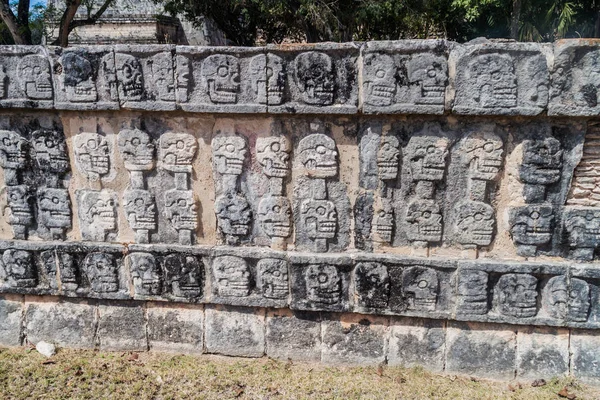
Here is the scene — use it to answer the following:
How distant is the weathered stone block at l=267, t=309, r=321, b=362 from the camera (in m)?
3.45

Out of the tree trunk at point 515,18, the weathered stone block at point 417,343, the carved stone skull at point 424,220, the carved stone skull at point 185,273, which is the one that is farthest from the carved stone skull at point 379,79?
the tree trunk at point 515,18

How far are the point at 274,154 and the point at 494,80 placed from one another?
1396 millimetres

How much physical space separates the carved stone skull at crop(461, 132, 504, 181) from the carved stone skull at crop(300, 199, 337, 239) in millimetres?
904

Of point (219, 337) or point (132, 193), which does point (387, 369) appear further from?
point (132, 193)

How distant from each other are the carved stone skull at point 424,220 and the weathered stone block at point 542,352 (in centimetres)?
85

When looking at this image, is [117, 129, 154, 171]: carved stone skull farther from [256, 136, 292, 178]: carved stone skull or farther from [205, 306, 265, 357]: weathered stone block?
[205, 306, 265, 357]: weathered stone block

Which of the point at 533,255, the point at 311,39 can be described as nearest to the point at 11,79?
the point at 533,255

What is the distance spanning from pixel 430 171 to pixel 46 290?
283 cm

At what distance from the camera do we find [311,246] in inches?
132

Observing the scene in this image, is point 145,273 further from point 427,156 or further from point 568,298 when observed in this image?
point 568,298

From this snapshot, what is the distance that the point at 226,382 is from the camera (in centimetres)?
325

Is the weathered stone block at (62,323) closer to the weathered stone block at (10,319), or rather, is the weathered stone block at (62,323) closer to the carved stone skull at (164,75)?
the weathered stone block at (10,319)

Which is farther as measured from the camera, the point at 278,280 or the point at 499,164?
the point at 278,280

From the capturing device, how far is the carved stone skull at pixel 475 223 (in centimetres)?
314
